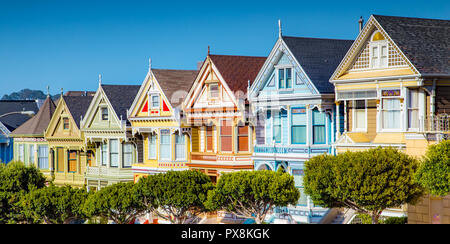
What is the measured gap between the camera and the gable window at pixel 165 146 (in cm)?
5021

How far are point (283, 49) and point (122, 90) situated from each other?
1798 centimetres

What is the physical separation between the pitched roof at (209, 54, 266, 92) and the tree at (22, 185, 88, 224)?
35.6 ft

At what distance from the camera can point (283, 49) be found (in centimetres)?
4131

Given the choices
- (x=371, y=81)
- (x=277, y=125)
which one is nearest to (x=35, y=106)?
(x=277, y=125)

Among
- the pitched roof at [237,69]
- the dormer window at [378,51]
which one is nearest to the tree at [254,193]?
the dormer window at [378,51]

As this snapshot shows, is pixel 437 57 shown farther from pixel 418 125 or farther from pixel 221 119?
pixel 221 119

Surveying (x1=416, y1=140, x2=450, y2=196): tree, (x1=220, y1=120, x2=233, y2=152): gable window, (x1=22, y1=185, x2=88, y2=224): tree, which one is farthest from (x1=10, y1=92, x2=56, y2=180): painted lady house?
A: (x1=416, y1=140, x2=450, y2=196): tree

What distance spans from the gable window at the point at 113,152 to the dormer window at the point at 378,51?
899 inches

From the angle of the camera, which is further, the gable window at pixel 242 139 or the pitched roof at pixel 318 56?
the gable window at pixel 242 139

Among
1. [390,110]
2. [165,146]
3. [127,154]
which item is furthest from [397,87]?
[127,154]

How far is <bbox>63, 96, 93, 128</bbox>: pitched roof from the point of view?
192 ft

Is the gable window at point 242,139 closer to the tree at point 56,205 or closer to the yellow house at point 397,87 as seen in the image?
the yellow house at point 397,87

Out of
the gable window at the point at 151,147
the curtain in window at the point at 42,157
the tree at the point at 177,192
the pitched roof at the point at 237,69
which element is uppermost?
the pitched roof at the point at 237,69
